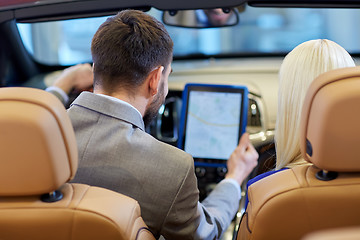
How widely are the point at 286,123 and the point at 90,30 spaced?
8.10 feet

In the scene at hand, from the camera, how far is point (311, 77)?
2.04 metres

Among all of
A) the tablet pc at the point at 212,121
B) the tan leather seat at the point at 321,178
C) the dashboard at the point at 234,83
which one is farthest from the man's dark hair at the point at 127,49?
the dashboard at the point at 234,83

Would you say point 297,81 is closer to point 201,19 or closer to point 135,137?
point 135,137

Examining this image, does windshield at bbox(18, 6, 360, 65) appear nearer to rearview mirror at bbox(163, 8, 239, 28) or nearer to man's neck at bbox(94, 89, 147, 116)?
rearview mirror at bbox(163, 8, 239, 28)

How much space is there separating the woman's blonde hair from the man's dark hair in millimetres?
483

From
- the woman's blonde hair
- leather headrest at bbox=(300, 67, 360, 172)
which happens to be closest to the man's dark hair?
the woman's blonde hair

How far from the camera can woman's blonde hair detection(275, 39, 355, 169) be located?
2025 millimetres

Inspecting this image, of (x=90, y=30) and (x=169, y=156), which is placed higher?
(x=169, y=156)

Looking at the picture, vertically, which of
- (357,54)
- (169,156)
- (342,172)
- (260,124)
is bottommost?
(260,124)

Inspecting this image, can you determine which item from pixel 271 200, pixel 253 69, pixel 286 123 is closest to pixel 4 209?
pixel 271 200

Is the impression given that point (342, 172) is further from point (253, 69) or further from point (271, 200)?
point (253, 69)

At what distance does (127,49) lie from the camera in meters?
2.02

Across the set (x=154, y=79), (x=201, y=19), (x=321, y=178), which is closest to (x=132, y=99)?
(x=154, y=79)

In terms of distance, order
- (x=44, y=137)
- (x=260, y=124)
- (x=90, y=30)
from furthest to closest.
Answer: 1. (x=90, y=30)
2. (x=260, y=124)
3. (x=44, y=137)
